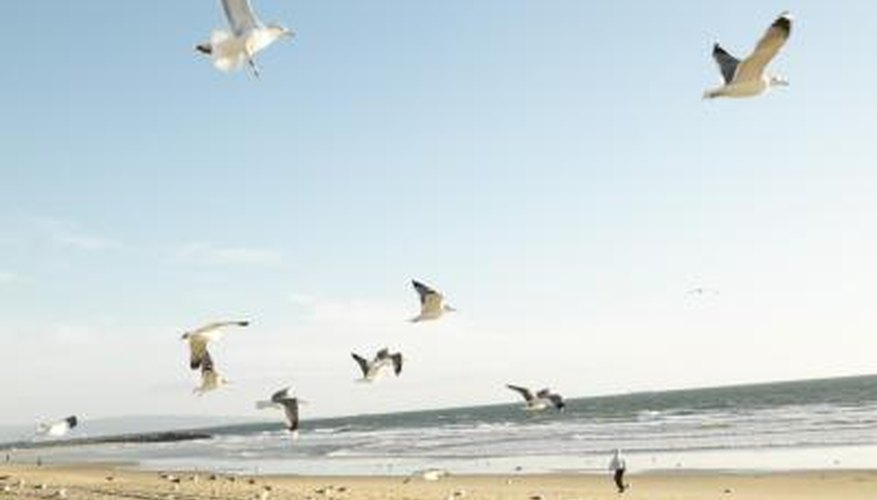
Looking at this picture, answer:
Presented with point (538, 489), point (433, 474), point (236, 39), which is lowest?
point (538, 489)

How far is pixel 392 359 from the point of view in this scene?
56.4ft

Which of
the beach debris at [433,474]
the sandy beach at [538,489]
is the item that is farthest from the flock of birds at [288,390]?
the beach debris at [433,474]

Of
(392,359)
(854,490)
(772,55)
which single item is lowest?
(854,490)

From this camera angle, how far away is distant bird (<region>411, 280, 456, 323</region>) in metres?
15.9

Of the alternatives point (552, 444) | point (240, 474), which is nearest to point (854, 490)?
point (240, 474)

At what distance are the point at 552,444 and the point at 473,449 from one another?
10.6 ft

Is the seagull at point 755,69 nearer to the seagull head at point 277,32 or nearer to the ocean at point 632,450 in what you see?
the seagull head at point 277,32

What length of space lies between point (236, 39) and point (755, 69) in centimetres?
467

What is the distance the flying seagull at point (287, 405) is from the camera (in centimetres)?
1548

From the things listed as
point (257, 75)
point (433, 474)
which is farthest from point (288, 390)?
point (433, 474)

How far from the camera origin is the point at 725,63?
11703mm

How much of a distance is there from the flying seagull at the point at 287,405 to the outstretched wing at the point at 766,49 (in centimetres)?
708

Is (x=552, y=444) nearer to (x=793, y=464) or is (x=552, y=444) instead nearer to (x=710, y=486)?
(x=793, y=464)

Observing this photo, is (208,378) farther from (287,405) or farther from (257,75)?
(257,75)
